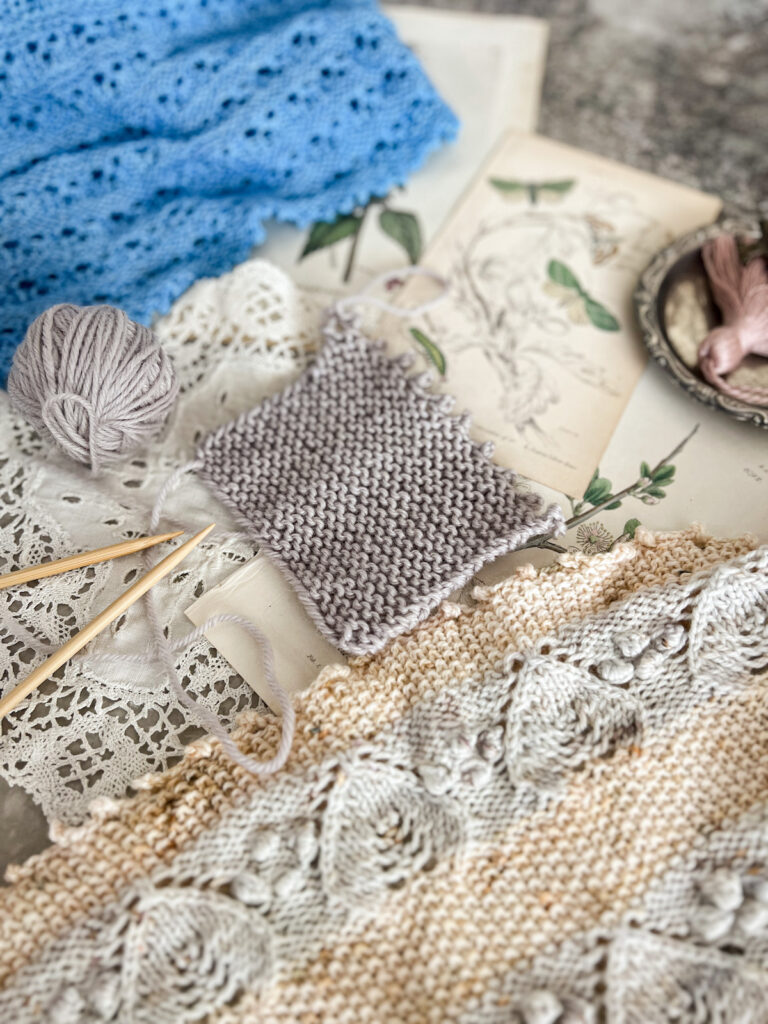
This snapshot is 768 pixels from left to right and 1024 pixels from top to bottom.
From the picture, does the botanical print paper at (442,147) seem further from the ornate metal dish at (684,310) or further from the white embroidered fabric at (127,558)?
the ornate metal dish at (684,310)

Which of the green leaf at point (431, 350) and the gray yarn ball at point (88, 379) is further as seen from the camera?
the green leaf at point (431, 350)

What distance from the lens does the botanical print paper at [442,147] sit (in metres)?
1.03

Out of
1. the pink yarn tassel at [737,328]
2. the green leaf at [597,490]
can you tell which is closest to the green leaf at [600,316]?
the pink yarn tassel at [737,328]

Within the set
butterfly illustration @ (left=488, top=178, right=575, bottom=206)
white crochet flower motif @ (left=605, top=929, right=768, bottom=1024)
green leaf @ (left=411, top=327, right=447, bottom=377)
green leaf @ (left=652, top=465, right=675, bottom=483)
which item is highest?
butterfly illustration @ (left=488, top=178, right=575, bottom=206)

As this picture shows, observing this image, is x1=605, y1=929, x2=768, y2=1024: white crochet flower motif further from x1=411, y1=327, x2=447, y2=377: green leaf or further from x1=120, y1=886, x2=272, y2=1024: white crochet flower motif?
x1=411, y1=327, x2=447, y2=377: green leaf

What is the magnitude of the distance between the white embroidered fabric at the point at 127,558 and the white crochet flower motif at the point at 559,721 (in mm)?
259

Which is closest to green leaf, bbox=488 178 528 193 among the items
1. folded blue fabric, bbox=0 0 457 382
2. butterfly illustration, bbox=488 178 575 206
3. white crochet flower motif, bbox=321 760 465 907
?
butterfly illustration, bbox=488 178 575 206

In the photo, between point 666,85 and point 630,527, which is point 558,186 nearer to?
point 666,85

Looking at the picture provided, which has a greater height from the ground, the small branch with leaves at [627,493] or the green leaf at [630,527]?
the small branch with leaves at [627,493]

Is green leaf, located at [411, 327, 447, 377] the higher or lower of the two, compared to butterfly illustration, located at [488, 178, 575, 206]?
lower

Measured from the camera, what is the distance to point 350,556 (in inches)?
30.4

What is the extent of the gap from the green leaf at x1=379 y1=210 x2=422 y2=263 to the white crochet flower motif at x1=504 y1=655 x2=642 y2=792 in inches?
23.9

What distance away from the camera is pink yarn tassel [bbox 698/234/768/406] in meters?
0.87

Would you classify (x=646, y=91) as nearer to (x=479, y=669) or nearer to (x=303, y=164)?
(x=303, y=164)
